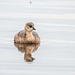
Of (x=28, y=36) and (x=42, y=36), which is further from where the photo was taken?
(x=42, y=36)

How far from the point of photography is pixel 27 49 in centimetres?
2119

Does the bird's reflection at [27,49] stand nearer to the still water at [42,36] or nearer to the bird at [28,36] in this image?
the still water at [42,36]

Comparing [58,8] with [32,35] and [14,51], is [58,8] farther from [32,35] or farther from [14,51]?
[14,51]

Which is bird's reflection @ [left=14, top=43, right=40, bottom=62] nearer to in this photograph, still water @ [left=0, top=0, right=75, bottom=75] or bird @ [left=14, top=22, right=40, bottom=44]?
still water @ [left=0, top=0, right=75, bottom=75]

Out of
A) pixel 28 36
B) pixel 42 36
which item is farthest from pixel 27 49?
pixel 42 36

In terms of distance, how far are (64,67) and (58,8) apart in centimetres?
1157

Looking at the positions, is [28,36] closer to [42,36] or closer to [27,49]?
[42,36]

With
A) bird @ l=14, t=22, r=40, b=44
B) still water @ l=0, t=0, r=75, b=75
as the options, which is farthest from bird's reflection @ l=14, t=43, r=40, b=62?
bird @ l=14, t=22, r=40, b=44

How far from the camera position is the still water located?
18.1m

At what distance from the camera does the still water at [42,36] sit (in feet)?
59.5

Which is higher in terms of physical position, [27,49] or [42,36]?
[42,36]

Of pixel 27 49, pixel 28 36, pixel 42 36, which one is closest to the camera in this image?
pixel 27 49

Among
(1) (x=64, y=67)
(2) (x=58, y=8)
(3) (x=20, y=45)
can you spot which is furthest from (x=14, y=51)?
(2) (x=58, y=8)

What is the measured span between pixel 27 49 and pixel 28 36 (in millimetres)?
1689
